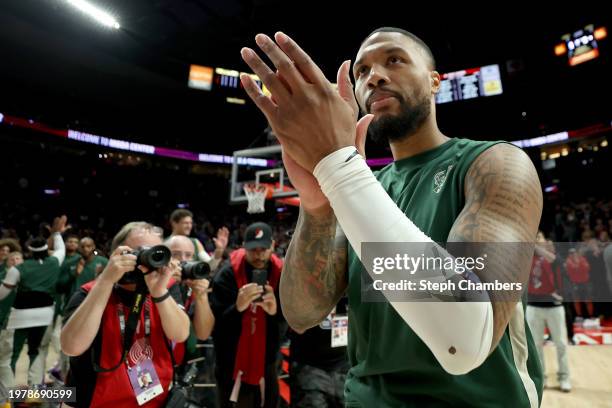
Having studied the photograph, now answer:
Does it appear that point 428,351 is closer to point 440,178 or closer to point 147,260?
point 440,178

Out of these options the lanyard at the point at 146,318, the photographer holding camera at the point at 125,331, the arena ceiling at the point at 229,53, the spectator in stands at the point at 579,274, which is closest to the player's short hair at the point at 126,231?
the photographer holding camera at the point at 125,331

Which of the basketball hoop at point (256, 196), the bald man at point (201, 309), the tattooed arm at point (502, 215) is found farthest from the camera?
the basketball hoop at point (256, 196)

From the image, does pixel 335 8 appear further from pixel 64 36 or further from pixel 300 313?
pixel 300 313

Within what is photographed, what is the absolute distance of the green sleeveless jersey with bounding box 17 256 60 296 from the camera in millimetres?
5348

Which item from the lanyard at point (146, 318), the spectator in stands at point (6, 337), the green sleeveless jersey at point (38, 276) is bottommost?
the spectator in stands at point (6, 337)

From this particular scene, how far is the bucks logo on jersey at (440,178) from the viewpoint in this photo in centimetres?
115

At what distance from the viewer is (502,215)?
90 centimetres

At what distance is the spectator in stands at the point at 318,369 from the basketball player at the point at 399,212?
2.42 metres

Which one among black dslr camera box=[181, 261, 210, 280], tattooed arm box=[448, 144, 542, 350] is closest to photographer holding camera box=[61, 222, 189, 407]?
black dslr camera box=[181, 261, 210, 280]

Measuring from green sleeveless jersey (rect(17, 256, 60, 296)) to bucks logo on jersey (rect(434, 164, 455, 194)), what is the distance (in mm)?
5961

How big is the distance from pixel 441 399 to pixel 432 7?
1551cm

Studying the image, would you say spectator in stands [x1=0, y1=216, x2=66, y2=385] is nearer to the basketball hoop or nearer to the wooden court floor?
the wooden court floor

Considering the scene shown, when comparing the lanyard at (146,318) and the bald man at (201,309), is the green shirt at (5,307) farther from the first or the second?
the lanyard at (146,318)

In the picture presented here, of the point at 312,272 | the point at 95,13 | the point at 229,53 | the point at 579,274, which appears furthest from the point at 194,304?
the point at 229,53
